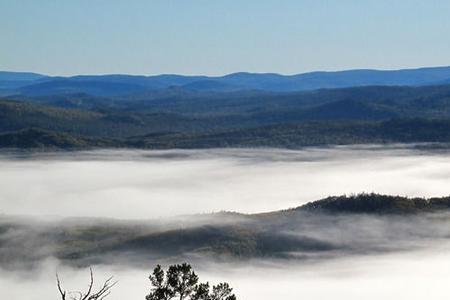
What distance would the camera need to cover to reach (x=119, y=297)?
195875 millimetres

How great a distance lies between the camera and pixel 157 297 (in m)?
44.4

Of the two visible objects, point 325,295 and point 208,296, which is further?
point 325,295

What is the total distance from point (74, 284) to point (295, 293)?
58.2 metres

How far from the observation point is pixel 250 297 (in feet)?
626

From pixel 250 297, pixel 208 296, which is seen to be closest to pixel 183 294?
pixel 208 296

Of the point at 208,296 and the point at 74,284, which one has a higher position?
the point at 208,296

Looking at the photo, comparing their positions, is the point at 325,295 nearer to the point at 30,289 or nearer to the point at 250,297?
the point at 250,297

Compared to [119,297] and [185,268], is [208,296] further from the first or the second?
[119,297]

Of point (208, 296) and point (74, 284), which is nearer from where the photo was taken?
point (208, 296)

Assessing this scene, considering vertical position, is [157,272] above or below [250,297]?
above

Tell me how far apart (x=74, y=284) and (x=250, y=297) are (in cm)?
4650

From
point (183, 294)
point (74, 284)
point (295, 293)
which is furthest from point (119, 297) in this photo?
point (183, 294)

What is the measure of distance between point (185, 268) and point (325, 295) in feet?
523

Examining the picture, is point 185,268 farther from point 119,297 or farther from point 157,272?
point 119,297
